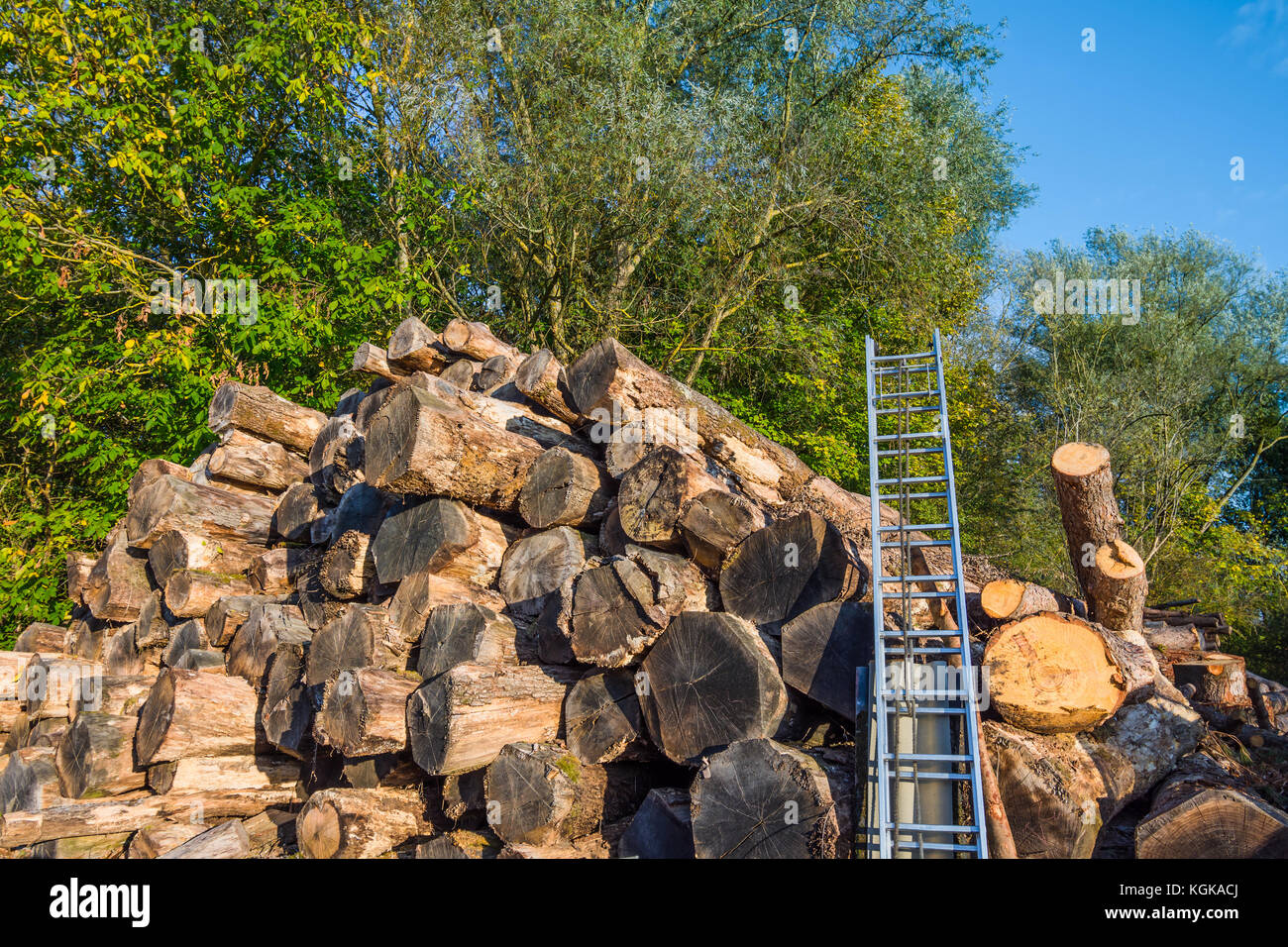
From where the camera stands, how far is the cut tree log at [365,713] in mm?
4891

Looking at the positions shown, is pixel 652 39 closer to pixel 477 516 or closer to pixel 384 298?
pixel 384 298

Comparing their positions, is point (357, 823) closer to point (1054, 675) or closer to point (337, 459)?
point (337, 459)

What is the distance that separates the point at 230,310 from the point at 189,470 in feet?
8.14

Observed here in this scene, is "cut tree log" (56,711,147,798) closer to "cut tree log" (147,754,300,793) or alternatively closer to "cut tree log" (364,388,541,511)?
"cut tree log" (147,754,300,793)

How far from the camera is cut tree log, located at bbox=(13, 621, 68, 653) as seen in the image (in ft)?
30.8

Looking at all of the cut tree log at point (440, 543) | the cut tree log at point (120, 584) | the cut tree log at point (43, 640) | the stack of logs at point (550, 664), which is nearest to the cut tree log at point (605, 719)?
the stack of logs at point (550, 664)

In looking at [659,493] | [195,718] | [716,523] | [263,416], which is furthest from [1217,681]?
[263,416]

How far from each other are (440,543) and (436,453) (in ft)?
2.08

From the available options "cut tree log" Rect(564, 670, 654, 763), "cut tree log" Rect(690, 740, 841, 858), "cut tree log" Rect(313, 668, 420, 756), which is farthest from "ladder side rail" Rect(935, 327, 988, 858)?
"cut tree log" Rect(313, 668, 420, 756)

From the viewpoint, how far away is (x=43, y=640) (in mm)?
9438

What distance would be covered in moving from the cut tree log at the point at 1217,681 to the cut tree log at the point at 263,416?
8547 millimetres

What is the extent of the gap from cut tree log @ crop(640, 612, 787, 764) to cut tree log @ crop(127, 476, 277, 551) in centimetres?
518

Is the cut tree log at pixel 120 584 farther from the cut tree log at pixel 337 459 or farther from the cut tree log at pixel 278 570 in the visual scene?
the cut tree log at pixel 337 459

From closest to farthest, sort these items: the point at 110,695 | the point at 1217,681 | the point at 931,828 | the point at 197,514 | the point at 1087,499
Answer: the point at 931,828 < the point at 1087,499 < the point at 1217,681 < the point at 110,695 < the point at 197,514
